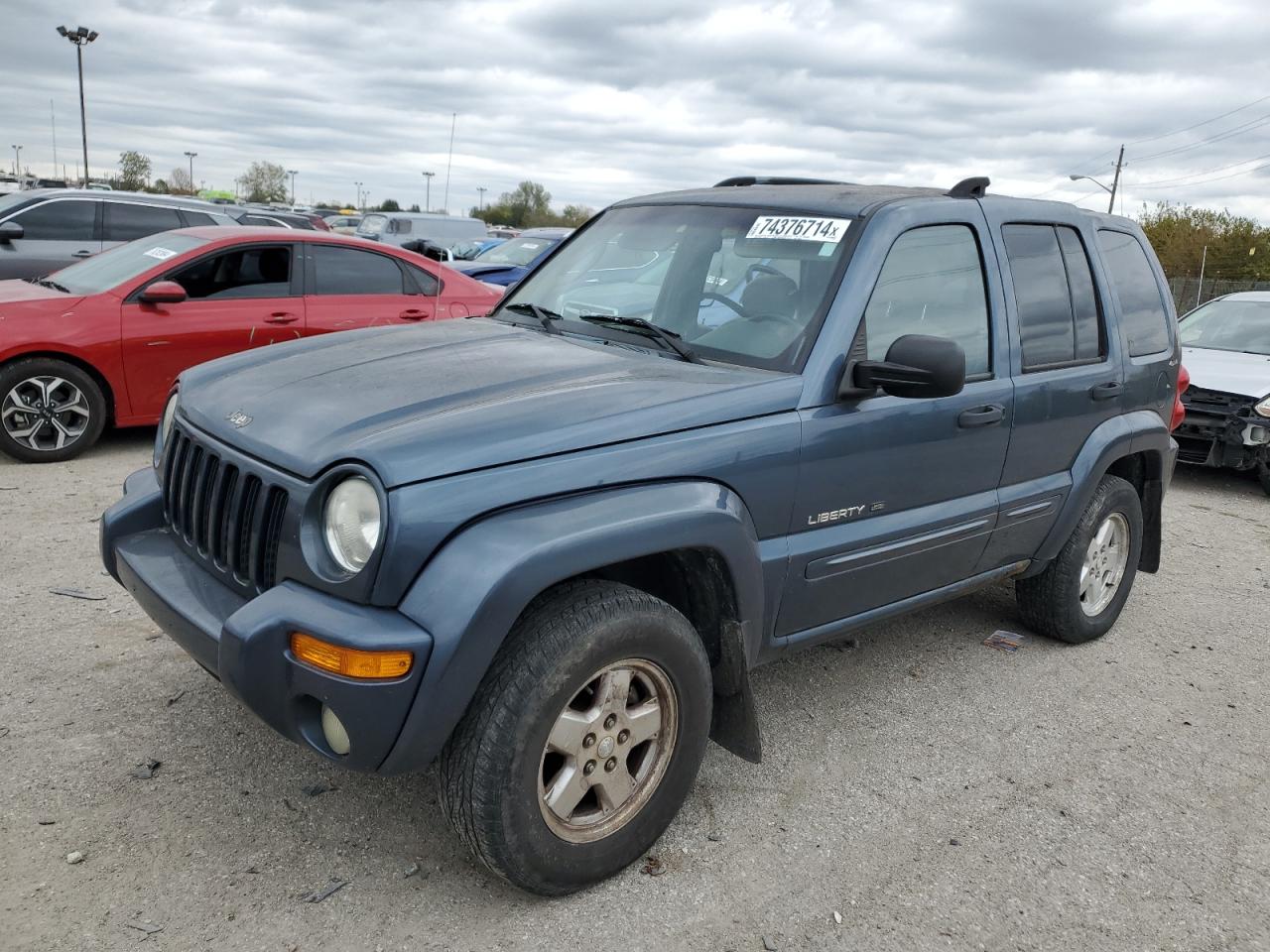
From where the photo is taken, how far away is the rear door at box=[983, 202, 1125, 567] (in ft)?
12.8

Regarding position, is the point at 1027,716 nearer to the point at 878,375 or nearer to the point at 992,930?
the point at 992,930

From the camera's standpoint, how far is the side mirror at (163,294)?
6.86 m

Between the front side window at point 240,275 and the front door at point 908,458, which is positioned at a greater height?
the front door at point 908,458

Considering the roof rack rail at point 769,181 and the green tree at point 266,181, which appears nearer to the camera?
the roof rack rail at point 769,181

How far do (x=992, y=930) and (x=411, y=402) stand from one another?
80.2 inches

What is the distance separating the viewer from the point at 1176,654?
15.7ft

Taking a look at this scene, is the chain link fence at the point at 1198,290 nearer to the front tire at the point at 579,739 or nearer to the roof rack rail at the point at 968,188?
the roof rack rail at the point at 968,188

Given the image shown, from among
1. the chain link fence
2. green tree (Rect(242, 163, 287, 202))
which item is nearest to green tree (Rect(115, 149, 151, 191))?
green tree (Rect(242, 163, 287, 202))

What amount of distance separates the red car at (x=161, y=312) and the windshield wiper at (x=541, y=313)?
330cm

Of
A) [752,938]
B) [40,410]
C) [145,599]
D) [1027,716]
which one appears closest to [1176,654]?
[1027,716]

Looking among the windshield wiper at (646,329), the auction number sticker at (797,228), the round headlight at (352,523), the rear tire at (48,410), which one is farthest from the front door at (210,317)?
the round headlight at (352,523)

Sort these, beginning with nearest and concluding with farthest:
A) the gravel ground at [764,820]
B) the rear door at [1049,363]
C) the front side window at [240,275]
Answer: the gravel ground at [764,820] < the rear door at [1049,363] < the front side window at [240,275]

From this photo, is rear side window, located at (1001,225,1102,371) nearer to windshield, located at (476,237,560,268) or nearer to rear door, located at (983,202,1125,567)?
rear door, located at (983,202,1125,567)

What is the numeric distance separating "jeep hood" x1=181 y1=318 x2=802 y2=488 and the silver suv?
805cm
